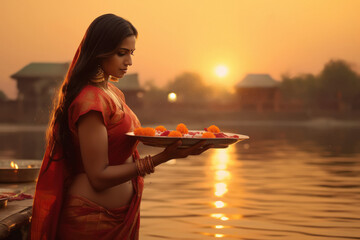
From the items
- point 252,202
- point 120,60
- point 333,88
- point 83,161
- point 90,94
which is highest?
point 333,88

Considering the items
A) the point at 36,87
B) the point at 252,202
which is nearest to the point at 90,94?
the point at 252,202

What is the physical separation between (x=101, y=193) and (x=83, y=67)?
40 cm

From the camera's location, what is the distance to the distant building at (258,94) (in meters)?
61.4

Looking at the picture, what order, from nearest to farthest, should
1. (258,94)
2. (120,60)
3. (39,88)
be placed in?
(120,60)
(39,88)
(258,94)

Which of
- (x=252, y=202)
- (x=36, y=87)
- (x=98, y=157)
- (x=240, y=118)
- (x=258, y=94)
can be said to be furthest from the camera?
(x=258, y=94)

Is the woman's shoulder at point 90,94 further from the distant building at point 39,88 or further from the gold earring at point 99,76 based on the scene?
the distant building at point 39,88

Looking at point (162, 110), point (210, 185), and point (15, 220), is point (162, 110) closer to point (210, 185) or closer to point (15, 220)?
point (210, 185)

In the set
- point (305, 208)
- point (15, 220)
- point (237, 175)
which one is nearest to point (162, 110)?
point (237, 175)

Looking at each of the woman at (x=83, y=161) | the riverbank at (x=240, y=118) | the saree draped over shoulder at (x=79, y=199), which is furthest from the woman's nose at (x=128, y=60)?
the riverbank at (x=240, y=118)

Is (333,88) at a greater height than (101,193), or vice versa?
(333,88)

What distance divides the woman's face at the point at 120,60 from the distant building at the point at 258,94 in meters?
59.0

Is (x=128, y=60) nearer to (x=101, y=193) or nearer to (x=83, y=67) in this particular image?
(x=83, y=67)

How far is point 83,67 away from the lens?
1772 mm

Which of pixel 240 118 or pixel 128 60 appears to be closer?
pixel 128 60
